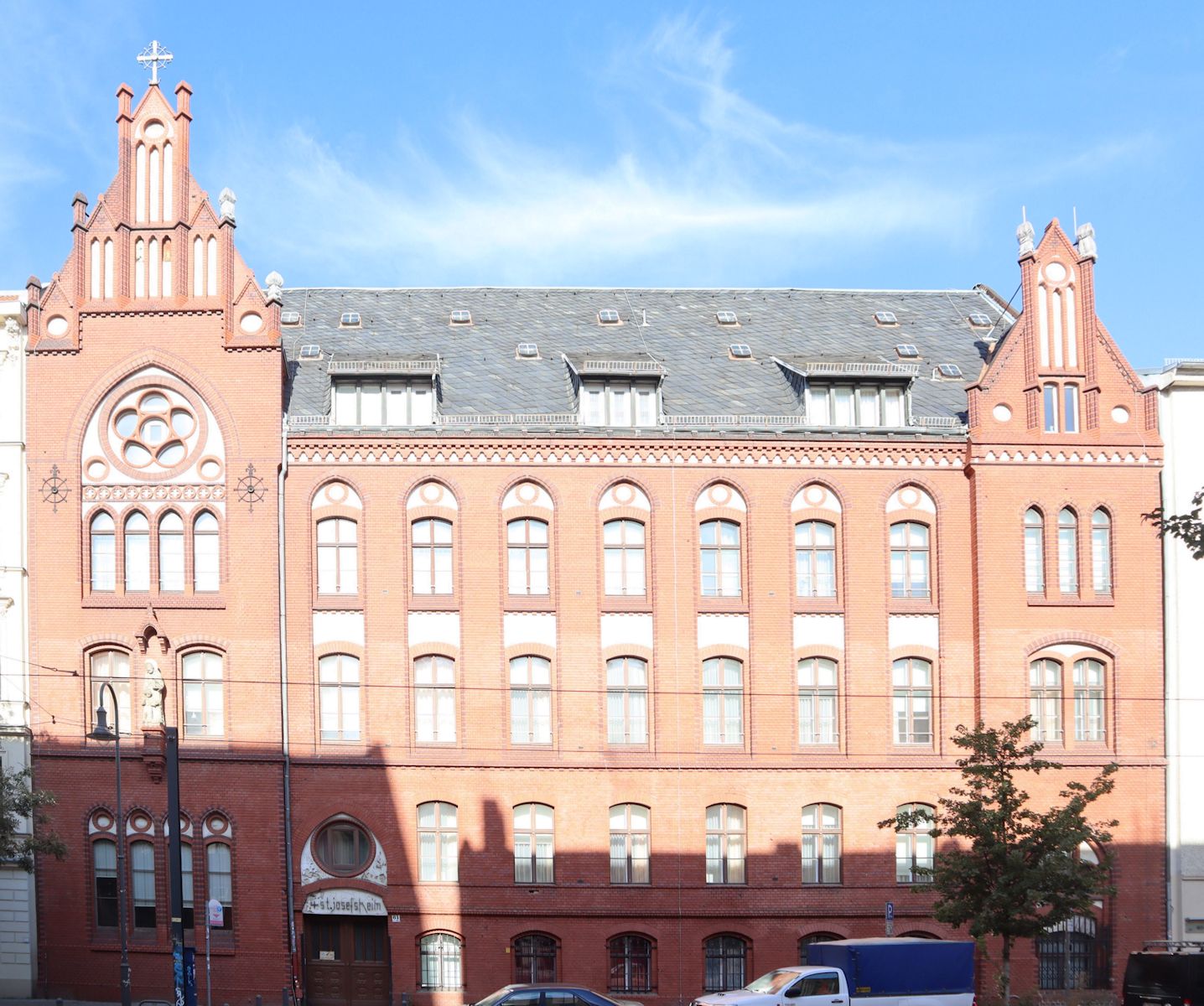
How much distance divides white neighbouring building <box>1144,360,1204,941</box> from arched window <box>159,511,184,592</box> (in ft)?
85.7

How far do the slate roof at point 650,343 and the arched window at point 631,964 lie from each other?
13342 millimetres

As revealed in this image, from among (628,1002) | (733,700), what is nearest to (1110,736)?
(733,700)

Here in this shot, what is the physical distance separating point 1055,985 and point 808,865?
7176 millimetres

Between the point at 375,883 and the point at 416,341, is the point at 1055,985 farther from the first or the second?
the point at 416,341

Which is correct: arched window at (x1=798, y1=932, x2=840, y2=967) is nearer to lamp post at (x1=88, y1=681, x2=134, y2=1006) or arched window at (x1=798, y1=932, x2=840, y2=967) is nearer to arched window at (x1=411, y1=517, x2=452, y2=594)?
arched window at (x1=411, y1=517, x2=452, y2=594)

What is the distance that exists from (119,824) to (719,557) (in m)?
16.6

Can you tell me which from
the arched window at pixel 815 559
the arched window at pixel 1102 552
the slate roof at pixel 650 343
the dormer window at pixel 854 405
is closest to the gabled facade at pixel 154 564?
the slate roof at pixel 650 343

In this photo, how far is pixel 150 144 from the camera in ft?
148

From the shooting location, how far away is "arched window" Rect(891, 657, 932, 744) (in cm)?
4444

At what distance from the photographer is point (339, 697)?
43.7 metres

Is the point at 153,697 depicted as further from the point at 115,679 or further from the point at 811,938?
the point at 811,938

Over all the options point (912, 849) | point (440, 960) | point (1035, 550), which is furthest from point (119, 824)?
point (1035, 550)

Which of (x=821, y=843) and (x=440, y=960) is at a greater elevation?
(x=821, y=843)

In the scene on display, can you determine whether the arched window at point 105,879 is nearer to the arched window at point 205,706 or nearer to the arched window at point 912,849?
the arched window at point 205,706
